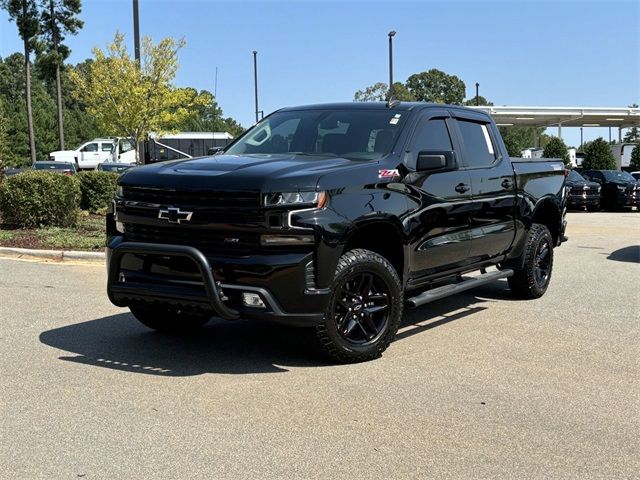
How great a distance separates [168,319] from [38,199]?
7.33 metres

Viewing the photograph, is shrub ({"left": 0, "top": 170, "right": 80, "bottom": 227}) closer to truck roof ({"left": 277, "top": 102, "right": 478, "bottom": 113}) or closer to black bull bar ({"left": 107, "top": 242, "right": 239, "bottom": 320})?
truck roof ({"left": 277, "top": 102, "right": 478, "bottom": 113})

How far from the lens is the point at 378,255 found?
5375mm

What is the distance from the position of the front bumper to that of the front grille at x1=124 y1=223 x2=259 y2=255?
0.08m

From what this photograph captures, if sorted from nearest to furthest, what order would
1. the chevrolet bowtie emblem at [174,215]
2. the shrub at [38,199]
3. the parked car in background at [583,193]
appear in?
1. the chevrolet bowtie emblem at [174,215]
2. the shrub at [38,199]
3. the parked car in background at [583,193]

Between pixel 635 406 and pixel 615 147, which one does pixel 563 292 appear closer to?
pixel 635 406

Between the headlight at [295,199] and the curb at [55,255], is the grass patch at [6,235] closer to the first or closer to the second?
the curb at [55,255]

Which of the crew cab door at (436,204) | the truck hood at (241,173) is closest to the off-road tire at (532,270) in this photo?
the crew cab door at (436,204)

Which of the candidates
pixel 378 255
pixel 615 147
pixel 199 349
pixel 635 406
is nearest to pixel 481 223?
pixel 378 255

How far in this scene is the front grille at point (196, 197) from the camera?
4.75 metres

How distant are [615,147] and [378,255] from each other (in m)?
46.9

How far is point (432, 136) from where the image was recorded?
6.28 metres

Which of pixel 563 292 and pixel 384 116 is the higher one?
pixel 384 116

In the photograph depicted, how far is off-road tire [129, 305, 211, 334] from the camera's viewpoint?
240 inches

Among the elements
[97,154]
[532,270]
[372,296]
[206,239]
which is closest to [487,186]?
[532,270]
